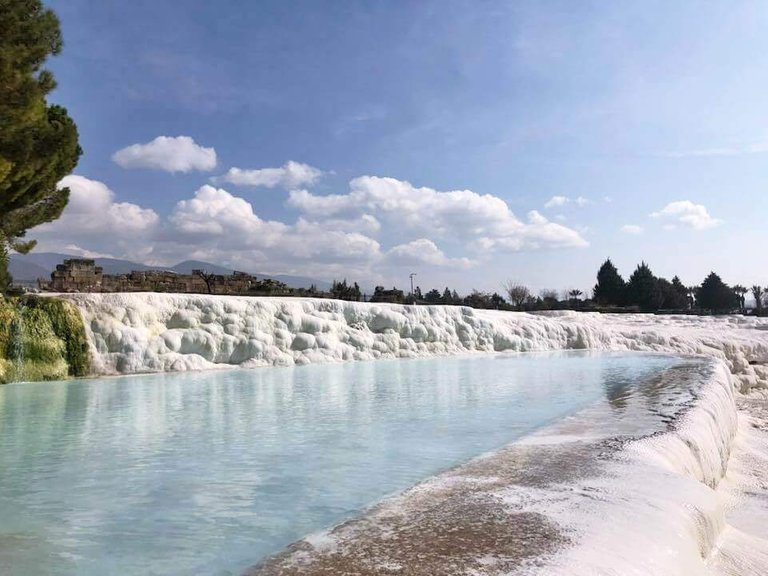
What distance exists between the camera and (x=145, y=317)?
15.1 metres

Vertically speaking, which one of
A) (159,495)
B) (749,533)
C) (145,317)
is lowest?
(749,533)

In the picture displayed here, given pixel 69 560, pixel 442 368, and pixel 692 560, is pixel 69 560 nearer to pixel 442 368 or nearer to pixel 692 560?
pixel 692 560

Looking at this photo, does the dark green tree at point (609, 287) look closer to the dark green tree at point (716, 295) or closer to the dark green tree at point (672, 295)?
the dark green tree at point (672, 295)

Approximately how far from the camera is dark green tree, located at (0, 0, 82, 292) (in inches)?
364

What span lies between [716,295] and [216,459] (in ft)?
201

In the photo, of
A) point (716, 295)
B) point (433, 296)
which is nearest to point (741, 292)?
point (716, 295)

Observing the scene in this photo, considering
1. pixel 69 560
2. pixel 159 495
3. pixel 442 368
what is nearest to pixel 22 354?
pixel 442 368

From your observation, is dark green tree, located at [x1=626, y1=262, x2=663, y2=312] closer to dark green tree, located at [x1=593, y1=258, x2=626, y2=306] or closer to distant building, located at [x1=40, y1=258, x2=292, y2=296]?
dark green tree, located at [x1=593, y1=258, x2=626, y2=306]

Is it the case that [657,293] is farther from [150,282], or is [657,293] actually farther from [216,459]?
[216,459]

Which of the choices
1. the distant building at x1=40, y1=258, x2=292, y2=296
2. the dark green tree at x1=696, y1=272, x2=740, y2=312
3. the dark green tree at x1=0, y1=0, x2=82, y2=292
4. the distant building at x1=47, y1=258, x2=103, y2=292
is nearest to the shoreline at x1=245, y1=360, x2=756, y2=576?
the dark green tree at x1=0, y1=0, x2=82, y2=292

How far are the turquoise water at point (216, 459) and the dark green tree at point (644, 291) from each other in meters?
46.0

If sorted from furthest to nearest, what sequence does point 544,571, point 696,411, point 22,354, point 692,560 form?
point 22,354
point 696,411
point 692,560
point 544,571

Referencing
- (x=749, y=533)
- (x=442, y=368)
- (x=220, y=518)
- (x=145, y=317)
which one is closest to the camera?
(x=220, y=518)

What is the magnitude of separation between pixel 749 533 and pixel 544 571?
88.9 inches
